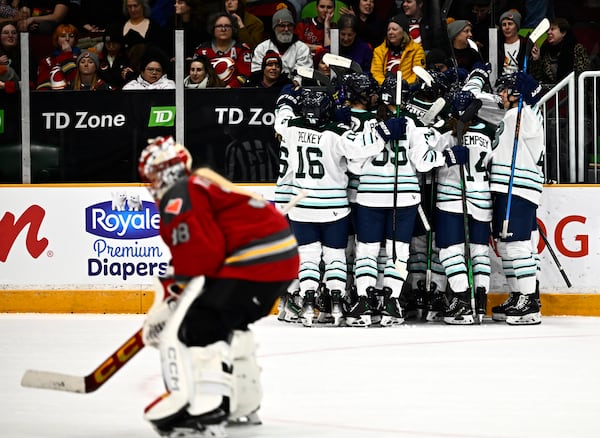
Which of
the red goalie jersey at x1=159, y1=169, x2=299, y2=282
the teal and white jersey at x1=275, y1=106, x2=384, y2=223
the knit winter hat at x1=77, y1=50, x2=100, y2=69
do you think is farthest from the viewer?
the knit winter hat at x1=77, y1=50, x2=100, y2=69

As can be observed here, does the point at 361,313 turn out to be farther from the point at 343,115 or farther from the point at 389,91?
the point at 389,91

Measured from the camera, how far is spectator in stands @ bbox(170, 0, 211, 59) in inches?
348

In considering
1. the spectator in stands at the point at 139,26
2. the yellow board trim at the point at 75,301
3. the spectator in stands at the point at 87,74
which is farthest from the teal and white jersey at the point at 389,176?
the spectator in stands at the point at 87,74

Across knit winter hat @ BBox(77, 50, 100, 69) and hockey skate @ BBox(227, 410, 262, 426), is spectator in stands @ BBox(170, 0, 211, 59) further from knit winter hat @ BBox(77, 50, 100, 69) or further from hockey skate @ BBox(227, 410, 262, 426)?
hockey skate @ BBox(227, 410, 262, 426)

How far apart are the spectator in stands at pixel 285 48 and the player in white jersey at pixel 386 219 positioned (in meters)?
1.19

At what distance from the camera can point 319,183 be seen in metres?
7.89

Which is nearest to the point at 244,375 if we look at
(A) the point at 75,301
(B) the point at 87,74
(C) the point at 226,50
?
(A) the point at 75,301

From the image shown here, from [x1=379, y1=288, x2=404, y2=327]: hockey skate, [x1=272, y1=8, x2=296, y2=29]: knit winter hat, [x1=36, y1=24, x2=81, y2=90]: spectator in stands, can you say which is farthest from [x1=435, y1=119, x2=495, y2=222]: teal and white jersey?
[x1=36, y1=24, x2=81, y2=90]: spectator in stands

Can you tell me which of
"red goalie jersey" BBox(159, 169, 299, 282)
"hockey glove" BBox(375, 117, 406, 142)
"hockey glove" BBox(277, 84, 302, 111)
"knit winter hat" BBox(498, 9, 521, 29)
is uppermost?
"knit winter hat" BBox(498, 9, 521, 29)

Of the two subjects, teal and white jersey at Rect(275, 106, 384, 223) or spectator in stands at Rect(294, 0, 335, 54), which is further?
spectator in stands at Rect(294, 0, 335, 54)

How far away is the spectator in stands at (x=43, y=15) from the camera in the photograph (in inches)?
371

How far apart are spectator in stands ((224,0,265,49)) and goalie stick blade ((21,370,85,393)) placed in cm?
495

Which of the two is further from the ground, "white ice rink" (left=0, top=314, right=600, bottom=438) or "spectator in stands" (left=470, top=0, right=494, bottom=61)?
"spectator in stands" (left=470, top=0, right=494, bottom=61)

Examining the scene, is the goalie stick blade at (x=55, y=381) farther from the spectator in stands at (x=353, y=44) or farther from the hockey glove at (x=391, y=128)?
the spectator in stands at (x=353, y=44)
